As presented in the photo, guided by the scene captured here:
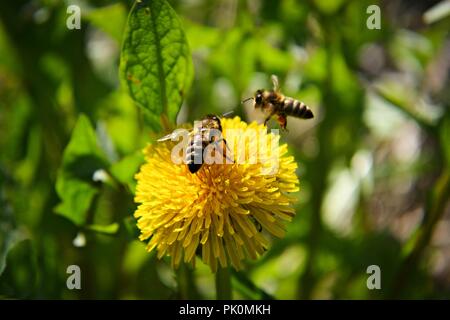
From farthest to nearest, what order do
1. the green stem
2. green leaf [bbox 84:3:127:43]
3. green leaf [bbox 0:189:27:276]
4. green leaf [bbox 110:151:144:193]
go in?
1. green leaf [bbox 84:3:127:43]
2. green leaf [bbox 0:189:27:276]
3. green leaf [bbox 110:151:144:193]
4. the green stem

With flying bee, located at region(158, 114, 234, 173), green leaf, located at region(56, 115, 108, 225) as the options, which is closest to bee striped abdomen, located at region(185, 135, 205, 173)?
flying bee, located at region(158, 114, 234, 173)

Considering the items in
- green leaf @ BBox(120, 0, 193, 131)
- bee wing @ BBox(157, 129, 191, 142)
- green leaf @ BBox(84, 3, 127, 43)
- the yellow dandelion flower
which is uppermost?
green leaf @ BBox(84, 3, 127, 43)

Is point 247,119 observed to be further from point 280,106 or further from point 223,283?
point 223,283

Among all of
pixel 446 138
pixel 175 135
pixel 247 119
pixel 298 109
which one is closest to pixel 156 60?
pixel 175 135

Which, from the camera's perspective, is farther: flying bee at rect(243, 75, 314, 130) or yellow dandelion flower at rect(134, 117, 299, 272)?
flying bee at rect(243, 75, 314, 130)

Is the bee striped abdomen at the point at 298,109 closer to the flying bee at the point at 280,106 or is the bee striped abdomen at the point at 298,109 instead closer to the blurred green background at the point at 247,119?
the flying bee at the point at 280,106

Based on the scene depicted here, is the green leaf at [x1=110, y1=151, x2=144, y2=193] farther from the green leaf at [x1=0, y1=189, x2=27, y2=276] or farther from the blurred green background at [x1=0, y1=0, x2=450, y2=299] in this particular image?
the green leaf at [x1=0, y1=189, x2=27, y2=276]
